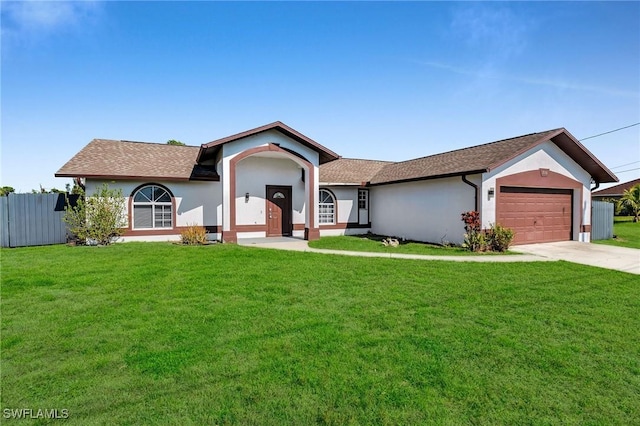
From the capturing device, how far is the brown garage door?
1294 centimetres

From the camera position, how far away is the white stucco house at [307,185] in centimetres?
1290

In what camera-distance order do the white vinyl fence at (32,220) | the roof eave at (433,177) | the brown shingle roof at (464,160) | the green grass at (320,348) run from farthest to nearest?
the brown shingle roof at (464,160) < the white vinyl fence at (32,220) < the roof eave at (433,177) < the green grass at (320,348)

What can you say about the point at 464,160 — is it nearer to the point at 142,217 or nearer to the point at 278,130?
the point at 278,130

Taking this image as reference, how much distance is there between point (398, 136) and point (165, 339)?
56.4ft

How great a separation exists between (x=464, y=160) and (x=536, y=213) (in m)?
3.99

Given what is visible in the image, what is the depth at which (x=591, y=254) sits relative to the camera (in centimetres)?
1116

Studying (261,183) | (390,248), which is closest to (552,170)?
(390,248)

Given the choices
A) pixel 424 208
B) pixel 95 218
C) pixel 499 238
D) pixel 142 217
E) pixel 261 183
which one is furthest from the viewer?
pixel 261 183

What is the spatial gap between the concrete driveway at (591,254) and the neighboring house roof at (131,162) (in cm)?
1430

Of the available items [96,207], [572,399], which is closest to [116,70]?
[96,207]

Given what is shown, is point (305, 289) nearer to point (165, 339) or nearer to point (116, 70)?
point (165, 339)

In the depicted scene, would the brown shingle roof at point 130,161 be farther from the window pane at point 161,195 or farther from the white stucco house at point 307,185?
the window pane at point 161,195

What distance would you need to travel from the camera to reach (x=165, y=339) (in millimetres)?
4320

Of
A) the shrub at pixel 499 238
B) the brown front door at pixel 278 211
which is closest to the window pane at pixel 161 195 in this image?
the brown front door at pixel 278 211
